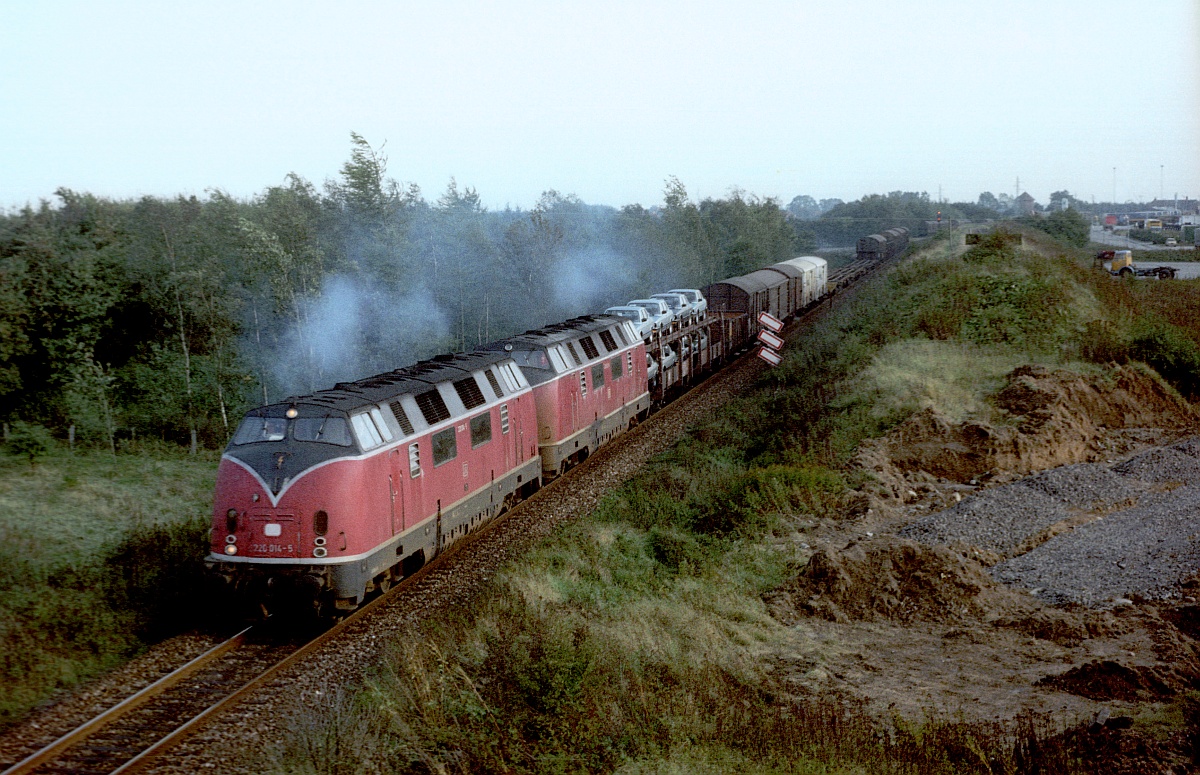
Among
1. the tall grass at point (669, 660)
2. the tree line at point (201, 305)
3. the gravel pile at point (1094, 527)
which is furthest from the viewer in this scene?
the tree line at point (201, 305)

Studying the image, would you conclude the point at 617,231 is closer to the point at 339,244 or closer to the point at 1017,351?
the point at 339,244

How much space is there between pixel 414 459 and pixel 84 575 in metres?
5.30

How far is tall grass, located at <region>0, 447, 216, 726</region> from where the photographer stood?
11156mm

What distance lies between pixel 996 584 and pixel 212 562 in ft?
40.5

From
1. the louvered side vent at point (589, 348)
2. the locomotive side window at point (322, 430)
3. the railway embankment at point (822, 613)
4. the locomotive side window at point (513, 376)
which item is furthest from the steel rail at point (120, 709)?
the louvered side vent at point (589, 348)

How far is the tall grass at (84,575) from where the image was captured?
1116cm

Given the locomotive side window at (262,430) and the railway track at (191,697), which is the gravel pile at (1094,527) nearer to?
the railway track at (191,697)

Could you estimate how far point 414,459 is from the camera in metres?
14.4

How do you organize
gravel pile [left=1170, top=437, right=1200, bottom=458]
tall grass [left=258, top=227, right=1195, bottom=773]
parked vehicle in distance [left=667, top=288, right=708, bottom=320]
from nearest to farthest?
tall grass [left=258, top=227, right=1195, bottom=773] < gravel pile [left=1170, top=437, right=1200, bottom=458] < parked vehicle in distance [left=667, top=288, right=708, bottom=320]

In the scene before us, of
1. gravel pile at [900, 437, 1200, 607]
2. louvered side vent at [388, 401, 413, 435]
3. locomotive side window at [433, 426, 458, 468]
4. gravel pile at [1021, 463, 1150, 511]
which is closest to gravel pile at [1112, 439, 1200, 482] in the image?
gravel pile at [900, 437, 1200, 607]

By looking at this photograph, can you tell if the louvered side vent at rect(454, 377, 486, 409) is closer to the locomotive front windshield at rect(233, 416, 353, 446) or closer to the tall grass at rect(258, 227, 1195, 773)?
the tall grass at rect(258, 227, 1195, 773)

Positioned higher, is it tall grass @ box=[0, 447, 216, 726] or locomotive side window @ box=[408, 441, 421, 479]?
locomotive side window @ box=[408, 441, 421, 479]

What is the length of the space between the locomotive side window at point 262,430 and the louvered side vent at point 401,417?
179 centimetres

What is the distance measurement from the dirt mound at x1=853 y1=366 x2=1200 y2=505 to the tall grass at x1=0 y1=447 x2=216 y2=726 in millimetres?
14212
